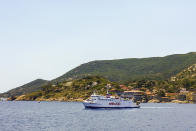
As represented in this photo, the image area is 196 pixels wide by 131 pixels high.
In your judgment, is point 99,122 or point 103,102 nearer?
point 99,122

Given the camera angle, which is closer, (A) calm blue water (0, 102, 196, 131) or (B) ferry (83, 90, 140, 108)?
(A) calm blue water (0, 102, 196, 131)

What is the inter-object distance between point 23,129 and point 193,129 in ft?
132

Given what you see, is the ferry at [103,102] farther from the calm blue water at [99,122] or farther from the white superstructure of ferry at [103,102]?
the calm blue water at [99,122]

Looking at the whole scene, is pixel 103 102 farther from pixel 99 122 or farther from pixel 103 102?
pixel 99 122

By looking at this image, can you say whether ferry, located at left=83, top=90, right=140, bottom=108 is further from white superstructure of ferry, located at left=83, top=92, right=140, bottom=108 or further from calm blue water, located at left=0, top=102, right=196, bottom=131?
calm blue water, located at left=0, top=102, right=196, bottom=131

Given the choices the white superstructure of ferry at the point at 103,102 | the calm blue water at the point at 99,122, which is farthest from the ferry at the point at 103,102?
the calm blue water at the point at 99,122

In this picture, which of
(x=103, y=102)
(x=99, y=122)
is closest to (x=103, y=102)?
(x=103, y=102)

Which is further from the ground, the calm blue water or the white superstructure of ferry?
the white superstructure of ferry

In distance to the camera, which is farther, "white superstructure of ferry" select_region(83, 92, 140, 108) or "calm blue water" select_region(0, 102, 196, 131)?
"white superstructure of ferry" select_region(83, 92, 140, 108)

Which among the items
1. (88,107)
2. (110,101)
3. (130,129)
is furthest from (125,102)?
(130,129)

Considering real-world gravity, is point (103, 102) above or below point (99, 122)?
above

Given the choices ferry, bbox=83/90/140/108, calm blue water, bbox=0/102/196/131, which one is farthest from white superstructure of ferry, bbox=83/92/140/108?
calm blue water, bbox=0/102/196/131

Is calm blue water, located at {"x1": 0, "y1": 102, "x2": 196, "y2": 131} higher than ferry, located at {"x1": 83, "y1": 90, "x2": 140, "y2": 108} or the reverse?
the reverse

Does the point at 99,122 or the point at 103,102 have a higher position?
the point at 103,102
